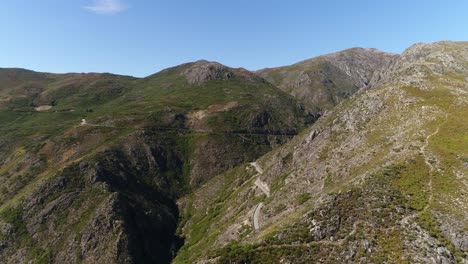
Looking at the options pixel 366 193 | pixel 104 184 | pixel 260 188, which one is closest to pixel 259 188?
pixel 260 188

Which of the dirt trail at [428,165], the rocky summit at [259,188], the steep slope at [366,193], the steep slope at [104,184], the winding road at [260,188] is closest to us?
the steep slope at [366,193]

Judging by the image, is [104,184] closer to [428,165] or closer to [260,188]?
[260,188]

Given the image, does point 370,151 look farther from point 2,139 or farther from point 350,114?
point 2,139

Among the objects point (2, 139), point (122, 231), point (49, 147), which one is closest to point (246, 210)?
point (122, 231)

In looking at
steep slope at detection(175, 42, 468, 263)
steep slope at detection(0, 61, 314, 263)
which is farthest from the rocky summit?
steep slope at detection(0, 61, 314, 263)

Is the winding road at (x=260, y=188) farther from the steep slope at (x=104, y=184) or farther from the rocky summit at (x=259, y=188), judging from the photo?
the steep slope at (x=104, y=184)

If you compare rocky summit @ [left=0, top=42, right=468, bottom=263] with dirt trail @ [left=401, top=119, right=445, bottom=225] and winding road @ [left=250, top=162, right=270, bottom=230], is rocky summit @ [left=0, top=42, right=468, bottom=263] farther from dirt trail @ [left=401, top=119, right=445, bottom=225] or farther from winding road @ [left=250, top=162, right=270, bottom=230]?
winding road @ [left=250, top=162, right=270, bottom=230]

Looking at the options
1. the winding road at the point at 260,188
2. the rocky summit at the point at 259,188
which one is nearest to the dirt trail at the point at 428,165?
the rocky summit at the point at 259,188

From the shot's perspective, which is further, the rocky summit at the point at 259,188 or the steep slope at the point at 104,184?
the steep slope at the point at 104,184
